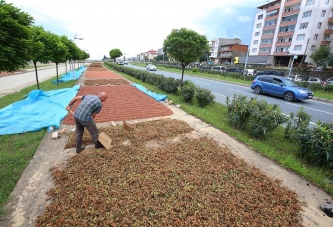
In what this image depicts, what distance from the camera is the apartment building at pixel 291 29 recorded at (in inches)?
1287

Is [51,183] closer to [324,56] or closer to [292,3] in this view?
[324,56]

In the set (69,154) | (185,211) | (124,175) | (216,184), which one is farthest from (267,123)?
(69,154)

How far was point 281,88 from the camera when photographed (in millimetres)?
11578

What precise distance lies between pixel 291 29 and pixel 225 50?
2993 cm

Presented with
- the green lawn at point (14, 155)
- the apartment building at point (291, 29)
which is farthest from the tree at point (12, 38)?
the apartment building at point (291, 29)

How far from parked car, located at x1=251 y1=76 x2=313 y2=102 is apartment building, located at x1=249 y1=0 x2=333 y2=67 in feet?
71.2

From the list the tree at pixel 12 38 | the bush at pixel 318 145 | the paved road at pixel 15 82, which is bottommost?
the paved road at pixel 15 82

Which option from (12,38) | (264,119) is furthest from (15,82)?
(264,119)

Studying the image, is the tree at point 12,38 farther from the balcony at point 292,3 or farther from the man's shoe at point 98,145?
the balcony at point 292,3

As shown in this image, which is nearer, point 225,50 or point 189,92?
point 189,92

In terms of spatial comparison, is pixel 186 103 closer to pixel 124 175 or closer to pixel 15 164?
pixel 124 175

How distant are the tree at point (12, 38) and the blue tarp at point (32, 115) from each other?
2368 millimetres

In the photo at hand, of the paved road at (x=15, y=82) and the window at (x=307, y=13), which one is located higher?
the window at (x=307, y=13)

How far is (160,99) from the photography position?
30.8ft
